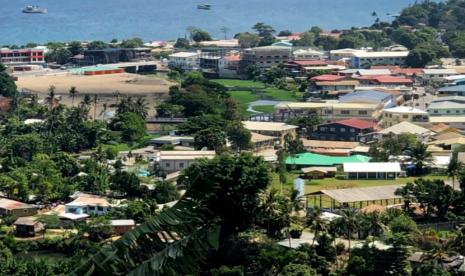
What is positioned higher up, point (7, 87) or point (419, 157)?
point (7, 87)

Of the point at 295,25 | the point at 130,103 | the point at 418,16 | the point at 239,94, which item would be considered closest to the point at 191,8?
the point at 295,25

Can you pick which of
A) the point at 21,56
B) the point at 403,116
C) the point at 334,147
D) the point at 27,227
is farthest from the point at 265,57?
the point at 27,227

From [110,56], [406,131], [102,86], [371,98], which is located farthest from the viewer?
[110,56]

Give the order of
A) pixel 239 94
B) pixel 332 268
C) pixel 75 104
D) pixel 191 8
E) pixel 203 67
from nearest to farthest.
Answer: pixel 332 268 → pixel 75 104 → pixel 239 94 → pixel 203 67 → pixel 191 8

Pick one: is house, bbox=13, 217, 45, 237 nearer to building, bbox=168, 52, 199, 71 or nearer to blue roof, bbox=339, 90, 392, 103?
blue roof, bbox=339, 90, 392, 103

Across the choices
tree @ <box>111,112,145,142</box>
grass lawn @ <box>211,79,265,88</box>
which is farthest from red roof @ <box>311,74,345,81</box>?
tree @ <box>111,112,145,142</box>

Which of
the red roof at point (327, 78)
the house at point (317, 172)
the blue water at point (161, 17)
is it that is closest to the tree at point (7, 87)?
the red roof at point (327, 78)

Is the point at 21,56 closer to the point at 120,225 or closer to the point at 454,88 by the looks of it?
the point at 454,88

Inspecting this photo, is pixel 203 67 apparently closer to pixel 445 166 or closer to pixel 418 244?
pixel 445 166
